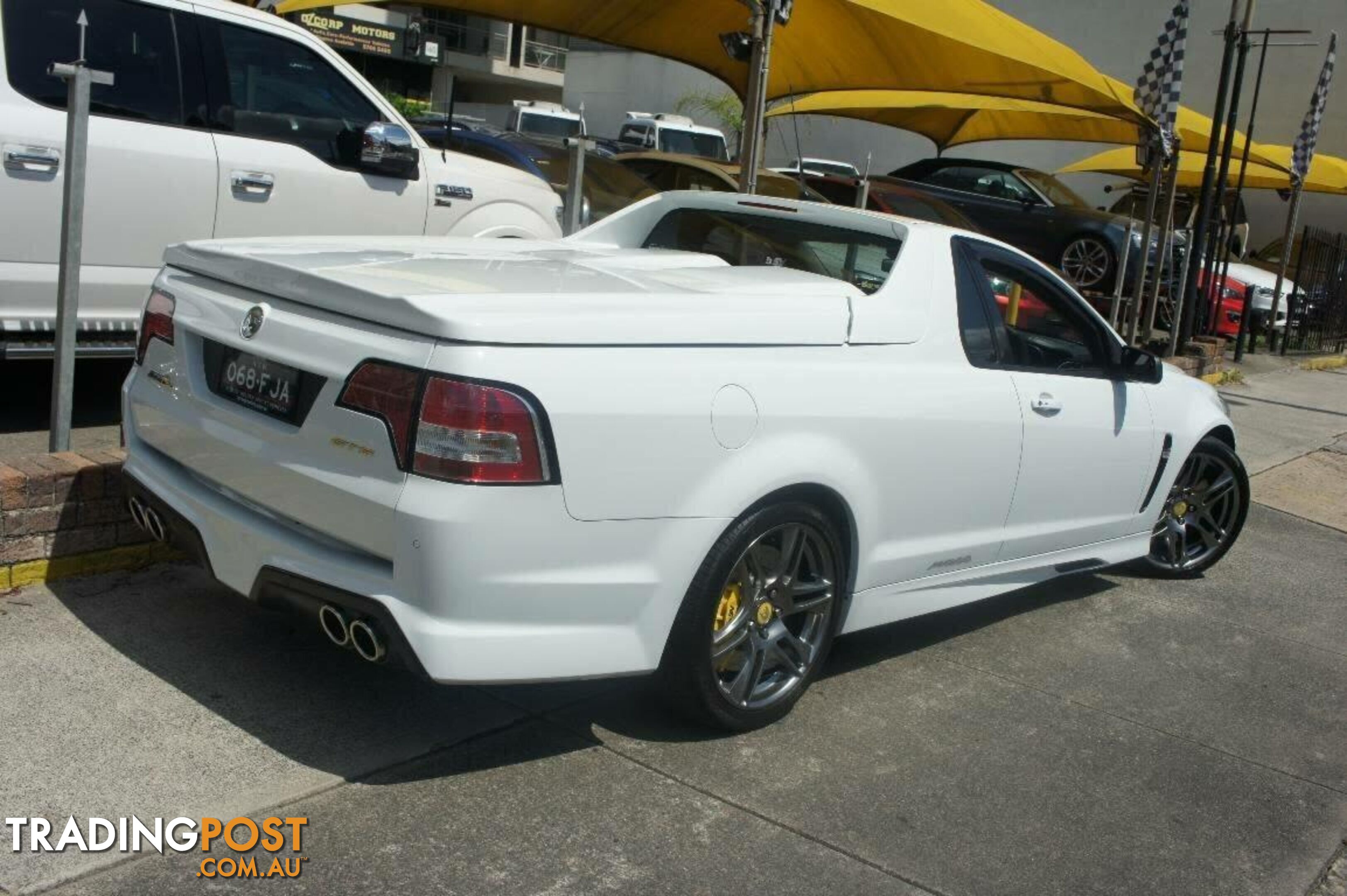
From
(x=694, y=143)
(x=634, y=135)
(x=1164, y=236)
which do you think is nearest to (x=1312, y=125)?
(x=1164, y=236)

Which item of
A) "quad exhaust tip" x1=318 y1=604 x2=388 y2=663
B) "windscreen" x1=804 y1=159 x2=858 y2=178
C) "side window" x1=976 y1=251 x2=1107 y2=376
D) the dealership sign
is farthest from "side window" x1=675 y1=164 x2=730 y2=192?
the dealership sign

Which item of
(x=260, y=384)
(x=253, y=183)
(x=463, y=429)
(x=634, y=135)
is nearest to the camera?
(x=463, y=429)

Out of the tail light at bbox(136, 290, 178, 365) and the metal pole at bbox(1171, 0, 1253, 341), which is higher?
the metal pole at bbox(1171, 0, 1253, 341)

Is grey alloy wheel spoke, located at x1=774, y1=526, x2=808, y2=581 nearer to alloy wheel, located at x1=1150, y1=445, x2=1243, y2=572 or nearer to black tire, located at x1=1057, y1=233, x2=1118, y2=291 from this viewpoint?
alloy wheel, located at x1=1150, y1=445, x2=1243, y2=572

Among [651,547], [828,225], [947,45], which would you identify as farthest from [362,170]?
[947,45]

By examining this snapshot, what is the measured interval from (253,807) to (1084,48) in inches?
1166

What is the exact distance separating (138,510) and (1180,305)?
11560 mm

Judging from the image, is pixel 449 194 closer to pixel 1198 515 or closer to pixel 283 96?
pixel 283 96

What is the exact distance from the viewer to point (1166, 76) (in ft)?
37.6

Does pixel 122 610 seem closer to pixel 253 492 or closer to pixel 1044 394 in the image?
pixel 253 492

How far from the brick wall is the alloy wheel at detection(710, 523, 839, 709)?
203 cm

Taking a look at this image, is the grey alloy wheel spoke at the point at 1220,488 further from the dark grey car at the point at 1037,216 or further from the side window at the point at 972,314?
the dark grey car at the point at 1037,216

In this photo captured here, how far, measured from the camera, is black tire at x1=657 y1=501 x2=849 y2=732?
3.75 meters

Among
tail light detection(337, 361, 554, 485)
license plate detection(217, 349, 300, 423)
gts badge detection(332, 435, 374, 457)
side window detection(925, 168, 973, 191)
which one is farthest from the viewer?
side window detection(925, 168, 973, 191)
